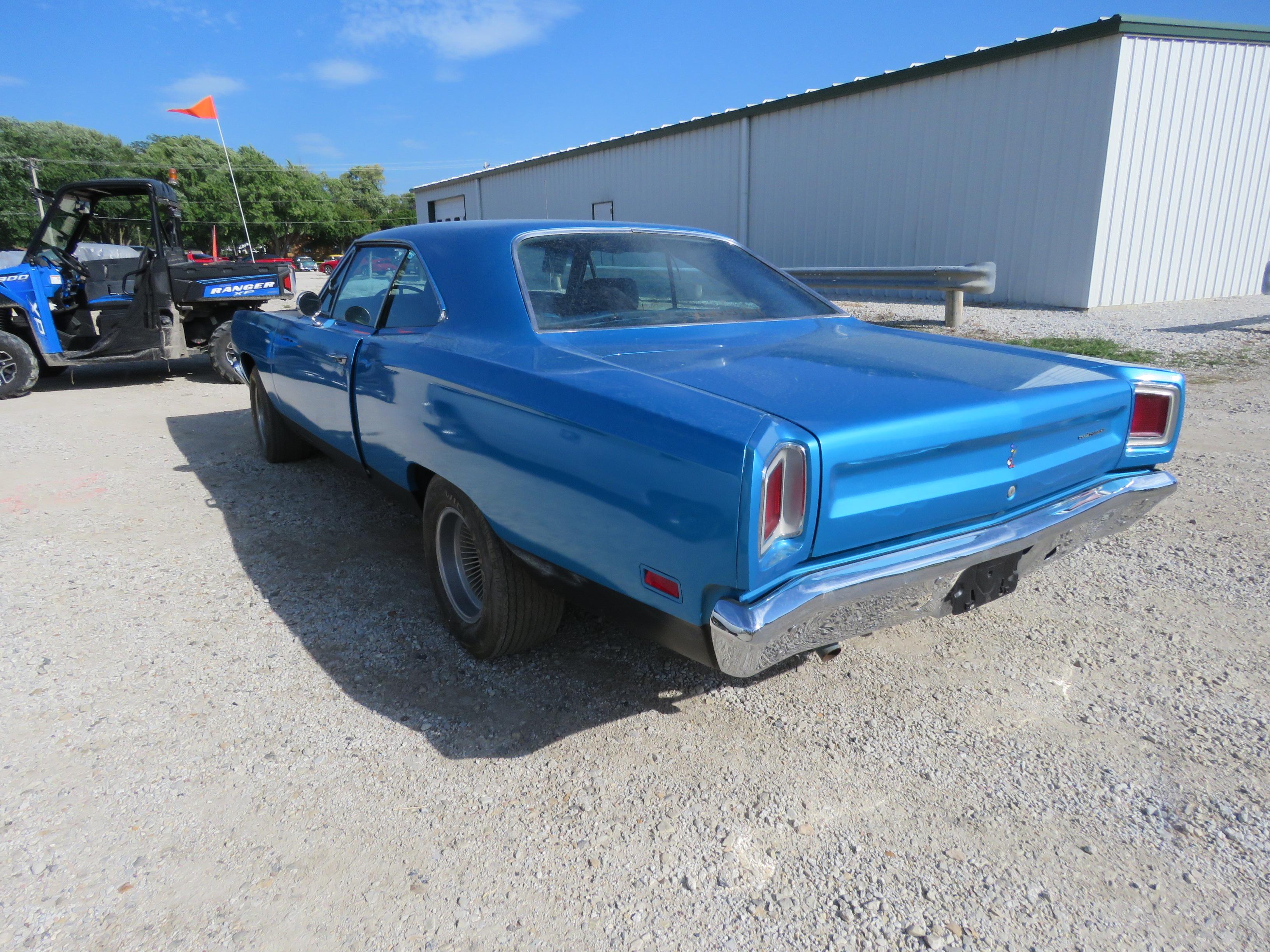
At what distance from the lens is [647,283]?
321 centimetres

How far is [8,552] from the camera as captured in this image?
4.03 m

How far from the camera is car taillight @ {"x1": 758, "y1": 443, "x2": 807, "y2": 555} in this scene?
1.88 metres

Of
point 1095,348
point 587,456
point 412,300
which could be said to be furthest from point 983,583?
point 1095,348

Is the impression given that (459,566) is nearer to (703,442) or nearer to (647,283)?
(647,283)

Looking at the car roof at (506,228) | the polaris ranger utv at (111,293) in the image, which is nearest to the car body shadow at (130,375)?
the polaris ranger utv at (111,293)

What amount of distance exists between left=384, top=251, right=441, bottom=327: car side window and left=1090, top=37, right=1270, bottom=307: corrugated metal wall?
33.5 ft

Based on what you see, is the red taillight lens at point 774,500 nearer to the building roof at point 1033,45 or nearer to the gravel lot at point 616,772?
the gravel lot at point 616,772

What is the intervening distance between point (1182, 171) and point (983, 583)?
38.9 feet

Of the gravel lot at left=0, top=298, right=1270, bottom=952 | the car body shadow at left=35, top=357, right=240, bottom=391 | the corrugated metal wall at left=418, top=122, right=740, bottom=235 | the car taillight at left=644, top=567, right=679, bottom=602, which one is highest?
the corrugated metal wall at left=418, top=122, right=740, bottom=235

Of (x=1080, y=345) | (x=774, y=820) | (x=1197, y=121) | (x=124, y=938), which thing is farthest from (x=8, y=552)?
(x=1197, y=121)

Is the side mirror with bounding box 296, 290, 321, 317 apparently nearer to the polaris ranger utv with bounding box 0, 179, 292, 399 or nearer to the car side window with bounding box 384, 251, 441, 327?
the car side window with bounding box 384, 251, 441, 327

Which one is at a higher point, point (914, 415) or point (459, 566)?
point (914, 415)

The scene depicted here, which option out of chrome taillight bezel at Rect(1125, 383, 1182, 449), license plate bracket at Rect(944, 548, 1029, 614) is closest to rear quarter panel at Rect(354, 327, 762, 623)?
license plate bracket at Rect(944, 548, 1029, 614)

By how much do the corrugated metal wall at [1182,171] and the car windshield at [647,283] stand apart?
9244mm
